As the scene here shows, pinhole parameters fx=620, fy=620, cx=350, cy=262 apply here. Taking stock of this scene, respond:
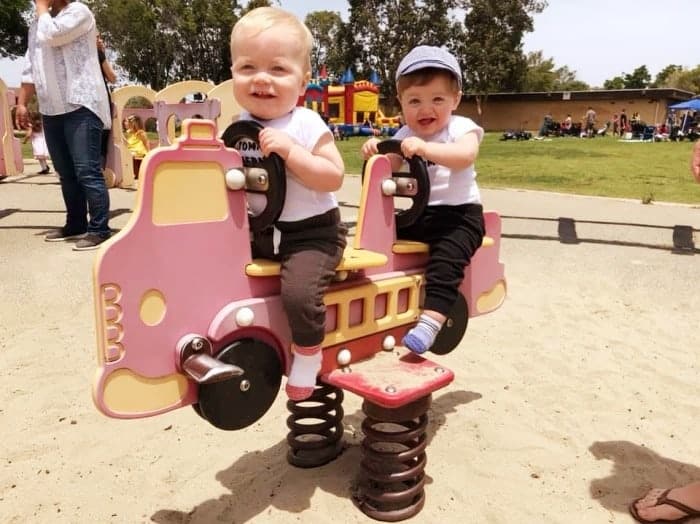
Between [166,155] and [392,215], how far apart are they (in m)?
0.76

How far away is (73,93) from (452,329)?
2904mm

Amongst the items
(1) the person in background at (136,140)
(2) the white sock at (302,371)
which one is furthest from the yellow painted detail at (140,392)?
(1) the person in background at (136,140)

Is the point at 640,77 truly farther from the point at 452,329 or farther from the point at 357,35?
the point at 452,329

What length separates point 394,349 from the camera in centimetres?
185

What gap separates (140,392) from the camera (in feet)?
4.35

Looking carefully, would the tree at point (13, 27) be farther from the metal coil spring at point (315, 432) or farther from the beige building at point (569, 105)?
the metal coil spring at point (315, 432)

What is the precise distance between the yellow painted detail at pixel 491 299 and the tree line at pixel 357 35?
31.8 m

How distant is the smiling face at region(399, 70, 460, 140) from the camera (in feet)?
5.87

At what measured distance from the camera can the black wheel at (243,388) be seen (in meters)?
1.40

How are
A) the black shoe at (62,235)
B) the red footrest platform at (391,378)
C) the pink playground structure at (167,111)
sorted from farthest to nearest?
the pink playground structure at (167,111)
the black shoe at (62,235)
the red footrest platform at (391,378)

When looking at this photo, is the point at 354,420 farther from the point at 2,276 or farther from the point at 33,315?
the point at 2,276

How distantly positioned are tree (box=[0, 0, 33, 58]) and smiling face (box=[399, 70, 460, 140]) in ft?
107

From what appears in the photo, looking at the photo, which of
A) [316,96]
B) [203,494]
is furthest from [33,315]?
[316,96]

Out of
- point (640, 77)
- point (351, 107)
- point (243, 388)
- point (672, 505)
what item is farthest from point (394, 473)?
point (640, 77)
